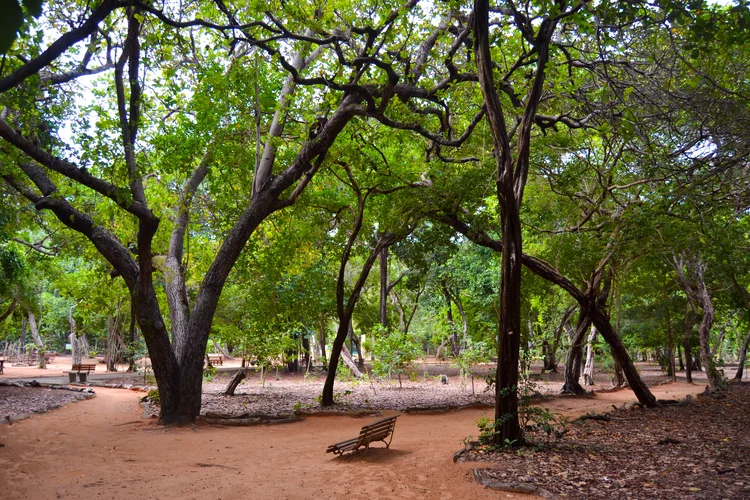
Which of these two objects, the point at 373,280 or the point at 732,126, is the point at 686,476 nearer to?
the point at 732,126

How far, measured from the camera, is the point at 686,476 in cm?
561

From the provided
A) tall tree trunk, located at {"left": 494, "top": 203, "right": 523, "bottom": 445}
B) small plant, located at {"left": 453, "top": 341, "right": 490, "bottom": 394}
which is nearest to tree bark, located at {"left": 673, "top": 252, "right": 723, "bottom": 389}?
small plant, located at {"left": 453, "top": 341, "right": 490, "bottom": 394}

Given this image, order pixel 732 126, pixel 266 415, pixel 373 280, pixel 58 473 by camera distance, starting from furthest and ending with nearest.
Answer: pixel 373 280 → pixel 266 415 → pixel 732 126 → pixel 58 473

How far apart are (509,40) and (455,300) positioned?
19.7 metres

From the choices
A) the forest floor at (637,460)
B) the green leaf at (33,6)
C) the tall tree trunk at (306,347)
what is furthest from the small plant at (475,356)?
the green leaf at (33,6)

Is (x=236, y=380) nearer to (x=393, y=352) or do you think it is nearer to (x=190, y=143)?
(x=393, y=352)

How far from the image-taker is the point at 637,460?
21.5 ft

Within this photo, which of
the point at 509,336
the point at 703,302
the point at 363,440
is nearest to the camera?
the point at 509,336

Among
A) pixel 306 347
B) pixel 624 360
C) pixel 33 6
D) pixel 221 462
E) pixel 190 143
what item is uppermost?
pixel 190 143

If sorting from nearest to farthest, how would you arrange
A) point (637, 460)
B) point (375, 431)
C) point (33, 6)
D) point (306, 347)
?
point (33, 6), point (637, 460), point (375, 431), point (306, 347)

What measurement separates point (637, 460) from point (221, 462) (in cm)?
569

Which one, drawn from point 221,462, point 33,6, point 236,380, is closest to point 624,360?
point 221,462

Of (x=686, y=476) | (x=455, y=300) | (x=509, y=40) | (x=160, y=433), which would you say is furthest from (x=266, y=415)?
(x=455, y=300)

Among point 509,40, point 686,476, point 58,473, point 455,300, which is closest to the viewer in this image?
point 686,476
